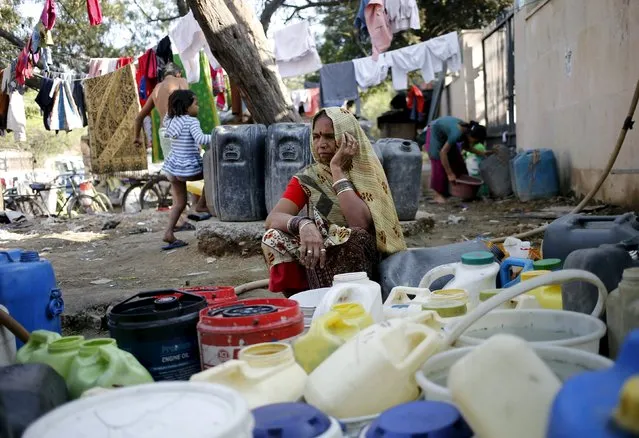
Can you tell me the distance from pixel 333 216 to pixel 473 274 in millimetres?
1000

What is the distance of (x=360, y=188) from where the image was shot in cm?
297

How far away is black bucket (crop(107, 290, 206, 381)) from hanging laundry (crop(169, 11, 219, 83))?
7.63 metres

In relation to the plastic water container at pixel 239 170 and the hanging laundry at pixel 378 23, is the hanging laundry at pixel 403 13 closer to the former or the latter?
the hanging laundry at pixel 378 23

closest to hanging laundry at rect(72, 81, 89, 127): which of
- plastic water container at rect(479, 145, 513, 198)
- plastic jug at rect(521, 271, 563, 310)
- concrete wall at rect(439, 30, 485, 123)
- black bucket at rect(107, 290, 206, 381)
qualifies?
plastic water container at rect(479, 145, 513, 198)

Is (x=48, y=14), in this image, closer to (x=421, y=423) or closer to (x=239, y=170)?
(x=239, y=170)

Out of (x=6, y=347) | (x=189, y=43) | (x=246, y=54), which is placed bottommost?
(x=6, y=347)

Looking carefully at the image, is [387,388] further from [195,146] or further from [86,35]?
[86,35]

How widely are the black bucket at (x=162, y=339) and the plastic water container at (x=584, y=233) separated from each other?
4.72ft

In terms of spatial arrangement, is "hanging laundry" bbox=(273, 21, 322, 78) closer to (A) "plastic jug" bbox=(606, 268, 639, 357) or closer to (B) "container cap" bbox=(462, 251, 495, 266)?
(B) "container cap" bbox=(462, 251, 495, 266)

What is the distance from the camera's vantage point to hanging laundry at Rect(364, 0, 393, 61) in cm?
812

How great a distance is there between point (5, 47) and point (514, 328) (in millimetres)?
16188

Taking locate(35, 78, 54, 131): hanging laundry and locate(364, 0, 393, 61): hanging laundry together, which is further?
locate(35, 78, 54, 131): hanging laundry

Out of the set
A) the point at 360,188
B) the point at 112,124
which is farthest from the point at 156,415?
the point at 112,124

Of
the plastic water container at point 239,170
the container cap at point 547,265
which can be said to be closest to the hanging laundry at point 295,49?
the plastic water container at point 239,170
